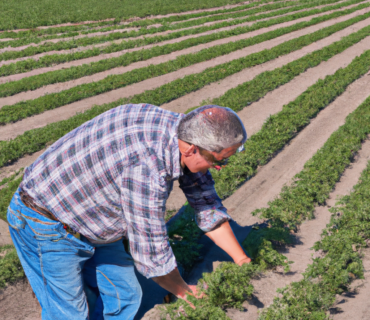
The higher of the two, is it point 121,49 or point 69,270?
point 121,49

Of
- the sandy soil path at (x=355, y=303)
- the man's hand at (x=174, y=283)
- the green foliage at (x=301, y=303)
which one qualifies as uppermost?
the man's hand at (x=174, y=283)

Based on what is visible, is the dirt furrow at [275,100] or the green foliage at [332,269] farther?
the dirt furrow at [275,100]

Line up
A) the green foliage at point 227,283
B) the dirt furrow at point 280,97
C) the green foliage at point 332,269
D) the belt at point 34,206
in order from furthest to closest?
1. the dirt furrow at point 280,97
2. the green foliage at point 332,269
3. the green foliage at point 227,283
4. the belt at point 34,206

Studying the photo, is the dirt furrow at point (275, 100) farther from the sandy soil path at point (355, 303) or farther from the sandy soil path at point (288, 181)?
the sandy soil path at point (355, 303)

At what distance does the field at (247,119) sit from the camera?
Answer: 3.68 meters

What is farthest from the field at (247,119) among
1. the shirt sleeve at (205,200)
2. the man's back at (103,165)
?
the man's back at (103,165)

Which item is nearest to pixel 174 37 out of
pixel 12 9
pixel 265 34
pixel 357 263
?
pixel 265 34

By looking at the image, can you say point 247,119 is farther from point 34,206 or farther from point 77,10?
point 77,10

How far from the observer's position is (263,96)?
9664mm

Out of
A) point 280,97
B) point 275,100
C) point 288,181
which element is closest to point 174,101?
point 275,100

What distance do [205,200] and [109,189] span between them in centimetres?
88

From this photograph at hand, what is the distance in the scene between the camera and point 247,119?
8.42m

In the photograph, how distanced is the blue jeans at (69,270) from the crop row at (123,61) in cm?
852

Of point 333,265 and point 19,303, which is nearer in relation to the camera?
point 19,303
